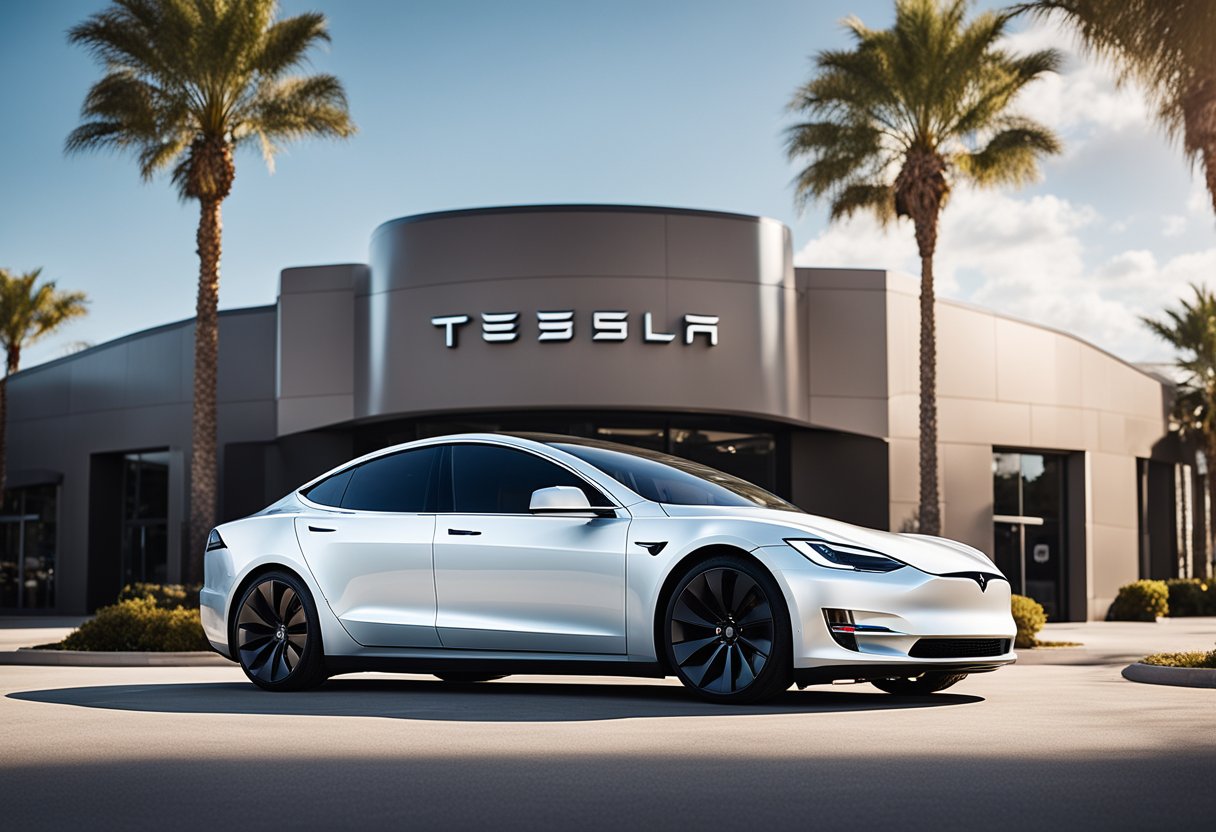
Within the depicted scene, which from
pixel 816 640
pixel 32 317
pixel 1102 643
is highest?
pixel 32 317

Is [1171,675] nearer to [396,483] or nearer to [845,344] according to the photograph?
[396,483]

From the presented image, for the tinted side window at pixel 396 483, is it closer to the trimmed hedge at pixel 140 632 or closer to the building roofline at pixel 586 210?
the trimmed hedge at pixel 140 632

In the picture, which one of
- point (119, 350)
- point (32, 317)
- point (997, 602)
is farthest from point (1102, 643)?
point (32, 317)

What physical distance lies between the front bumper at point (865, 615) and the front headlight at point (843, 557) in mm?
39

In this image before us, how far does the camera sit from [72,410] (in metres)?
35.3

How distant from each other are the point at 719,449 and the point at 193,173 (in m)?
10.5

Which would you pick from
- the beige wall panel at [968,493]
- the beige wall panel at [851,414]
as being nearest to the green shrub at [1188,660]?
the beige wall panel at [851,414]

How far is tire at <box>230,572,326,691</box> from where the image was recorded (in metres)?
9.25

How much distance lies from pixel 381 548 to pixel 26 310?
120 ft

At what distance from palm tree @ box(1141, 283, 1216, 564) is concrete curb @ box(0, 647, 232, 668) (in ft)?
96.5

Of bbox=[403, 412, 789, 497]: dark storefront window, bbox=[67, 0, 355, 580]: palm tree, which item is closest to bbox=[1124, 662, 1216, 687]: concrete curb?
bbox=[403, 412, 789, 497]: dark storefront window

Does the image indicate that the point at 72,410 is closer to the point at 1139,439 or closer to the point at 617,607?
the point at 1139,439

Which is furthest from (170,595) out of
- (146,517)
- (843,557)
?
(843,557)

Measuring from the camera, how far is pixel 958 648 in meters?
8.02
